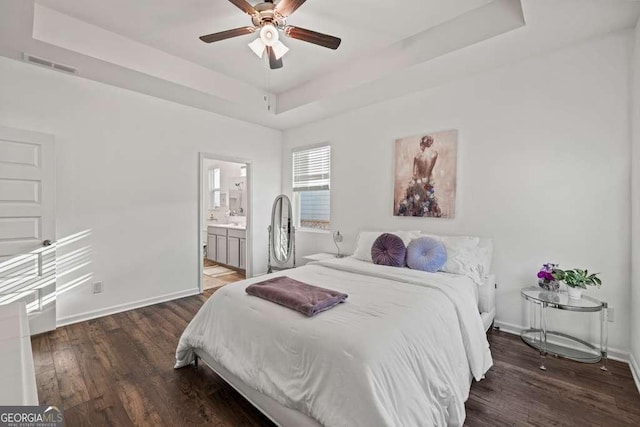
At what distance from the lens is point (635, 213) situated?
2.25 metres

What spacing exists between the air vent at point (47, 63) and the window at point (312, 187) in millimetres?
3111

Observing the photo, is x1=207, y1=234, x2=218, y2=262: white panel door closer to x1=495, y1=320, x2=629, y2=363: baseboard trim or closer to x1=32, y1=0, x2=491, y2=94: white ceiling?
x1=32, y1=0, x2=491, y2=94: white ceiling

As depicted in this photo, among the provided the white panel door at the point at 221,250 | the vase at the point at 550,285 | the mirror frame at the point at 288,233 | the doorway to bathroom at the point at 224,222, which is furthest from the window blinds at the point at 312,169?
the vase at the point at 550,285

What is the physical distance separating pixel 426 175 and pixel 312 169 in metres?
2.05

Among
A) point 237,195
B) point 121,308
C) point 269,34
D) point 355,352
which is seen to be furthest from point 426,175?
point 237,195

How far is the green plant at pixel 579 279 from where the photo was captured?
232cm

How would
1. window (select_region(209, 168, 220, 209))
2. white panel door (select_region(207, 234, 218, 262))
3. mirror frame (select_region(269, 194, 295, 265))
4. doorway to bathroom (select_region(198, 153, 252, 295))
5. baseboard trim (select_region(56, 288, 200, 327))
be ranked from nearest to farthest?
baseboard trim (select_region(56, 288, 200, 327)), doorway to bathroom (select_region(198, 153, 252, 295)), mirror frame (select_region(269, 194, 295, 265)), white panel door (select_region(207, 234, 218, 262)), window (select_region(209, 168, 220, 209))

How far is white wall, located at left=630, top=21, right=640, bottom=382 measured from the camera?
2150mm

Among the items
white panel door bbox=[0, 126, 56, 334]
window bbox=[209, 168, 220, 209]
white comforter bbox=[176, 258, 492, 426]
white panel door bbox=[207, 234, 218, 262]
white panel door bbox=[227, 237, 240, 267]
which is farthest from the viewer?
window bbox=[209, 168, 220, 209]

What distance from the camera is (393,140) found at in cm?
383

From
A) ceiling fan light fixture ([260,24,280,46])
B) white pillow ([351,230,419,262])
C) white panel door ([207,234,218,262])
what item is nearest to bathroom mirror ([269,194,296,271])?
white panel door ([207,234,218,262])

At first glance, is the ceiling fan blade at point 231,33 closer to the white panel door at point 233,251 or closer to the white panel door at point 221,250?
the white panel door at point 233,251

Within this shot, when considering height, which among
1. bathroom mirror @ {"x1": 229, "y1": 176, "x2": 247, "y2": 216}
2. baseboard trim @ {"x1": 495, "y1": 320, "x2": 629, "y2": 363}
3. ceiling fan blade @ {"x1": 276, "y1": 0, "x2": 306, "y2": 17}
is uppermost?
ceiling fan blade @ {"x1": 276, "y1": 0, "x2": 306, "y2": 17}

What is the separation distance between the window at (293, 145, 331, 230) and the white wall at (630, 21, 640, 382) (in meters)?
3.33
